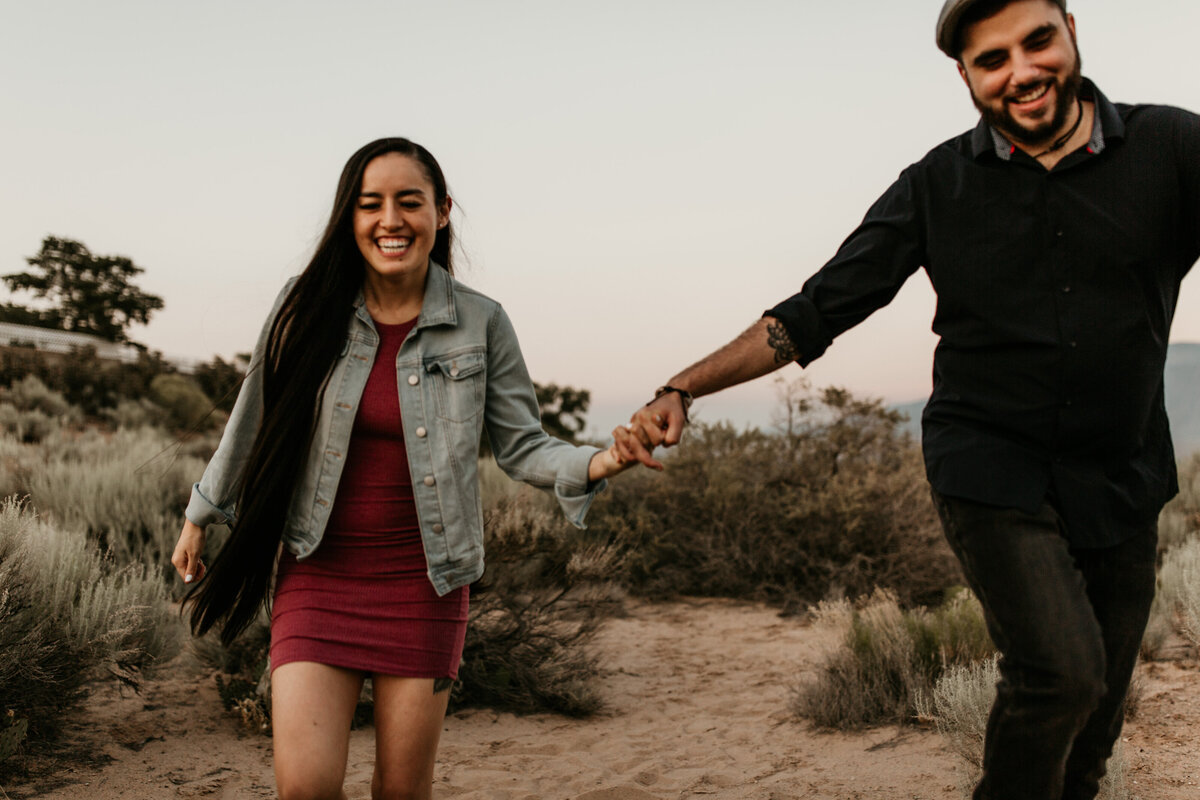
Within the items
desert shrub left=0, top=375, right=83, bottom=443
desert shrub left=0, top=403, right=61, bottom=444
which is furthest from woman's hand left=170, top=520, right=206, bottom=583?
desert shrub left=0, top=375, right=83, bottom=443

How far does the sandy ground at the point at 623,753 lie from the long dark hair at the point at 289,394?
5.76 feet

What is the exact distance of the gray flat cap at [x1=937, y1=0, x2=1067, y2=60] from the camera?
261 centimetres

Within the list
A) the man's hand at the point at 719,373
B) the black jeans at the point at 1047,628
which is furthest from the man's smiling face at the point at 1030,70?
the black jeans at the point at 1047,628

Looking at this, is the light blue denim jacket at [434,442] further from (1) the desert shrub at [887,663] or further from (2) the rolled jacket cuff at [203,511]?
(1) the desert shrub at [887,663]

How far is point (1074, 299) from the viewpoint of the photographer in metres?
2.50

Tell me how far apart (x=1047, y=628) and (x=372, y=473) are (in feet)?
6.30

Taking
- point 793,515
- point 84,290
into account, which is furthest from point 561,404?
point 84,290

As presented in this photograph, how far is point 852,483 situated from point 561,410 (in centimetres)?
763

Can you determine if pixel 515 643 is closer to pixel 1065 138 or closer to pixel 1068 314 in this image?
pixel 1068 314

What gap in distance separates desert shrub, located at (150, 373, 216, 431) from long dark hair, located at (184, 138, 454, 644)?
671 inches

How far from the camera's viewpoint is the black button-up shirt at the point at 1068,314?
2490 mm

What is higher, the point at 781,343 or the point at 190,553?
the point at 781,343

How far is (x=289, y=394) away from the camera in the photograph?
2998 millimetres

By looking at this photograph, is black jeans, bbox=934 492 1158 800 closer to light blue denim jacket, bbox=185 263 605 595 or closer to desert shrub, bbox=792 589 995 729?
light blue denim jacket, bbox=185 263 605 595
